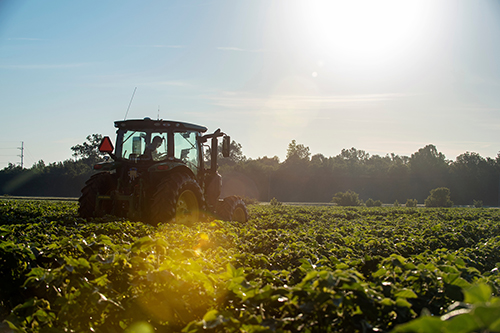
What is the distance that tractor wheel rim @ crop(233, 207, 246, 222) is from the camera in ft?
29.5

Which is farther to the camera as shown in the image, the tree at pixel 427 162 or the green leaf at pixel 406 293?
the tree at pixel 427 162

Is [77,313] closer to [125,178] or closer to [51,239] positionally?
[51,239]

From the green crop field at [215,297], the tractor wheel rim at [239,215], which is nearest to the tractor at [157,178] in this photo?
the tractor wheel rim at [239,215]

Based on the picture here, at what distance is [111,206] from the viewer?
7539 mm

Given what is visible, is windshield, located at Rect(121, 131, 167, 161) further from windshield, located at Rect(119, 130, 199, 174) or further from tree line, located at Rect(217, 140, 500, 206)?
tree line, located at Rect(217, 140, 500, 206)

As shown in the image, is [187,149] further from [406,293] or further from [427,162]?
[427,162]

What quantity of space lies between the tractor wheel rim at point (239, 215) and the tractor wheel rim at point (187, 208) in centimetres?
160

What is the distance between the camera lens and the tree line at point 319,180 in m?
55.2

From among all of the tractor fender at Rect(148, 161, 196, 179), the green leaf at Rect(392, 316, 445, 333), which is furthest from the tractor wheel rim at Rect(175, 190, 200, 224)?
the green leaf at Rect(392, 316, 445, 333)


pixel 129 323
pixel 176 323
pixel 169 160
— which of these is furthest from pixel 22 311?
pixel 169 160

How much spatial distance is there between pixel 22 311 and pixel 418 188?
238 ft

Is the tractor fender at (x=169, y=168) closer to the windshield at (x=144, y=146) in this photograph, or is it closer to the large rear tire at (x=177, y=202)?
the large rear tire at (x=177, y=202)

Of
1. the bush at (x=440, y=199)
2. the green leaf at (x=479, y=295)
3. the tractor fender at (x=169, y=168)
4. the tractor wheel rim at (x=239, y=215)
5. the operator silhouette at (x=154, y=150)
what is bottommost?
the bush at (x=440, y=199)

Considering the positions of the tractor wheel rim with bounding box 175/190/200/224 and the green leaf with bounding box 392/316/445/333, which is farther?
the tractor wheel rim with bounding box 175/190/200/224
